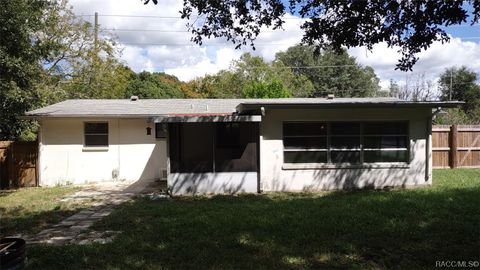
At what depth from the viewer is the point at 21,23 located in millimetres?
10203

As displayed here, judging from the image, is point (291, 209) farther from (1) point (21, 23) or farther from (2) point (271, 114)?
(1) point (21, 23)

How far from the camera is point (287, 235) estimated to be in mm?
6867

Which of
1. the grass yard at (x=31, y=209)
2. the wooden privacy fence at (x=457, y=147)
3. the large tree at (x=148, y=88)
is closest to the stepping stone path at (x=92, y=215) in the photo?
the grass yard at (x=31, y=209)

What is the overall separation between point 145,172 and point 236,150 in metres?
4.41

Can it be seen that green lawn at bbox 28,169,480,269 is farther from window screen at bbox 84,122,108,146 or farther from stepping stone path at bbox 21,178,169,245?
window screen at bbox 84,122,108,146

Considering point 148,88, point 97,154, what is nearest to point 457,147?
point 97,154

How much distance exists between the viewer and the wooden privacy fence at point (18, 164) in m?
14.4

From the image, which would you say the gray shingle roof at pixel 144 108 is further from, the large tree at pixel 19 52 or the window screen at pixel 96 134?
A: the large tree at pixel 19 52

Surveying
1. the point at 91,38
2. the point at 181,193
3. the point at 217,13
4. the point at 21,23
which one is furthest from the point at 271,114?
the point at 91,38

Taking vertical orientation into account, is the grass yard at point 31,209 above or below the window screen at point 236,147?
below

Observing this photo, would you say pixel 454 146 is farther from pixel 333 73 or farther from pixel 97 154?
pixel 333 73

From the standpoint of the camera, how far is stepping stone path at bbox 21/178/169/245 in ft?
23.2

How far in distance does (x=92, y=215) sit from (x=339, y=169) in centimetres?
728

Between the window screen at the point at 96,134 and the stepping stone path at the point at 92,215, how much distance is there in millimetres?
1744
